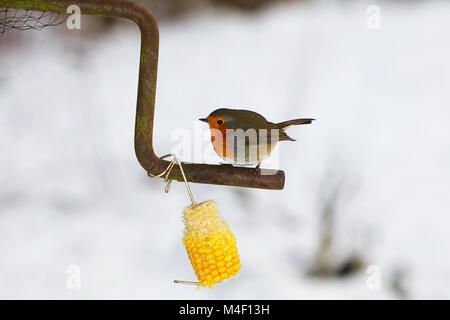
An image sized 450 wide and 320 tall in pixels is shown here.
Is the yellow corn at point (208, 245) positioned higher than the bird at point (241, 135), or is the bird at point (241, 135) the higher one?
the bird at point (241, 135)

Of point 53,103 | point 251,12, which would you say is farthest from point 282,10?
point 53,103

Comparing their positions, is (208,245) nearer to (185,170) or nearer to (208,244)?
(208,244)

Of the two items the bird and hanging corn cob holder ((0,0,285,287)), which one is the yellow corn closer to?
hanging corn cob holder ((0,0,285,287))

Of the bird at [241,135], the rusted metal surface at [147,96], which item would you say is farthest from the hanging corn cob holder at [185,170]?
the bird at [241,135]

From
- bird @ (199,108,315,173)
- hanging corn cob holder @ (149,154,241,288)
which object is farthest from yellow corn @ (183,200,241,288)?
bird @ (199,108,315,173)

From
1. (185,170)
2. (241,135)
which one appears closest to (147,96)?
(185,170)

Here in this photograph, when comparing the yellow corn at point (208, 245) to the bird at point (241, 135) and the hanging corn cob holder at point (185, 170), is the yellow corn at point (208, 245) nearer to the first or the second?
the hanging corn cob holder at point (185, 170)
